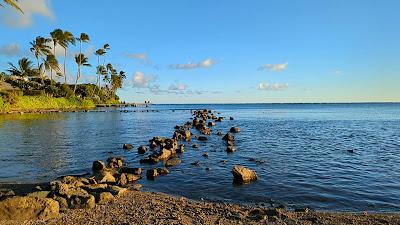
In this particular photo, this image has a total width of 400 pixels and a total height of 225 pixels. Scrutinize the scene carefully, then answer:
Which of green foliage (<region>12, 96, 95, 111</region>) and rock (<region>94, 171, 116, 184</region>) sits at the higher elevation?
green foliage (<region>12, 96, 95, 111</region>)

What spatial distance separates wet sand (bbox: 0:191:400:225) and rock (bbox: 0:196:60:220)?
1.17ft

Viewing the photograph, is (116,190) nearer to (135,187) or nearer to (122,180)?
(135,187)

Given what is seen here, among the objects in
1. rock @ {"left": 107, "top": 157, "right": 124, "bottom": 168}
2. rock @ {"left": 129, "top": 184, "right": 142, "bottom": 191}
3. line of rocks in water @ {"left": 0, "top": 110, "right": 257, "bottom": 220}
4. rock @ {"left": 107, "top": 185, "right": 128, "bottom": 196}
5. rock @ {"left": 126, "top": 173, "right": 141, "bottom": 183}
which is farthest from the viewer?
rock @ {"left": 107, "top": 157, "right": 124, "bottom": 168}

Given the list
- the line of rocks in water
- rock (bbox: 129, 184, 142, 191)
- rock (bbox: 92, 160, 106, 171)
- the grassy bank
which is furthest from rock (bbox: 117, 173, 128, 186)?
the grassy bank

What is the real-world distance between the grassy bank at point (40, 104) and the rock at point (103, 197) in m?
72.8

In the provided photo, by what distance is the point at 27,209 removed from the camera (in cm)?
A: 1076

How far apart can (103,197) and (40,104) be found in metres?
87.2

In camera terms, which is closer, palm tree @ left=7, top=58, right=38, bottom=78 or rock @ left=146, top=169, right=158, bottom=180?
rock @ left=146, top=169, right=158, bottom=180

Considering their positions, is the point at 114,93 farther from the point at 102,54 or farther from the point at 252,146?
the point at 252,146

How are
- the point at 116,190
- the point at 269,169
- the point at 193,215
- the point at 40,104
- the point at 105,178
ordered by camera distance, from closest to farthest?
the point at 193,215
the point at 116,190
the point at 105,178
the point at 269,169
the point at 40,104

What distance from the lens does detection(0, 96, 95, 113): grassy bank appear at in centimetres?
7791

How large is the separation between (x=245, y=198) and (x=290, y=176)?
5012 mm

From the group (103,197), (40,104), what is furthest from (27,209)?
(40,104)

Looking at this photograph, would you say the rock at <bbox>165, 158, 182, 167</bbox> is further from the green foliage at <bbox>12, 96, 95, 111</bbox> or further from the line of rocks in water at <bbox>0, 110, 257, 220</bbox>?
the green foliage at <bbox>12, 96, 95, 111</bbox>
